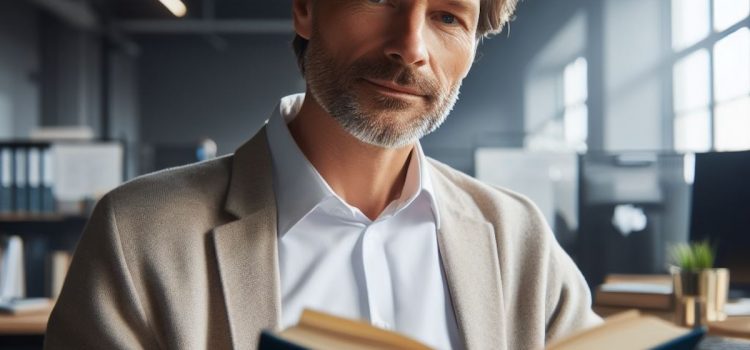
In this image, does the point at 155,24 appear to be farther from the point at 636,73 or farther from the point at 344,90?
the point at 344,90

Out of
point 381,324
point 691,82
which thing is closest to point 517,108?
point 691,82

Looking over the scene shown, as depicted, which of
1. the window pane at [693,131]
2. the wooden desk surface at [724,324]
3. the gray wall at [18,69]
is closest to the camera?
the wooden desk surface at [724,324]

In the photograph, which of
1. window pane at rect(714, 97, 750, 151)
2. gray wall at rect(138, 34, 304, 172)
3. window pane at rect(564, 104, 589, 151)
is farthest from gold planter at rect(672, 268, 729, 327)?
gray wall at rect(138, 34, 304, 172)

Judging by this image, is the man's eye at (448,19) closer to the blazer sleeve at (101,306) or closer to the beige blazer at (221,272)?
the beige blazer at (221,272)

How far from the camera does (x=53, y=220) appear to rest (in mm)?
3904

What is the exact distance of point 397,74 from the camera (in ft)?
3.25

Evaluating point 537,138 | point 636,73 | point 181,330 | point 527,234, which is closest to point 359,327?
point 181,330

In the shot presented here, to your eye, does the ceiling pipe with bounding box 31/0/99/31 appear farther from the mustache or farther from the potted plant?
the mustache

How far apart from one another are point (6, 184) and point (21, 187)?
67 mm

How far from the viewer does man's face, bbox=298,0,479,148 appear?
1004mm

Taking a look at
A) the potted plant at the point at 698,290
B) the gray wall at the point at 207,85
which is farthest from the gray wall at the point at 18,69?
the potted plant at the point at 698,290

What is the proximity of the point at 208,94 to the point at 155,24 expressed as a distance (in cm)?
131

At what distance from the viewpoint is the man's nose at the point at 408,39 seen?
99 centimetres

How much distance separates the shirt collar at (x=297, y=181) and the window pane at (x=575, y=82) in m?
7.85
